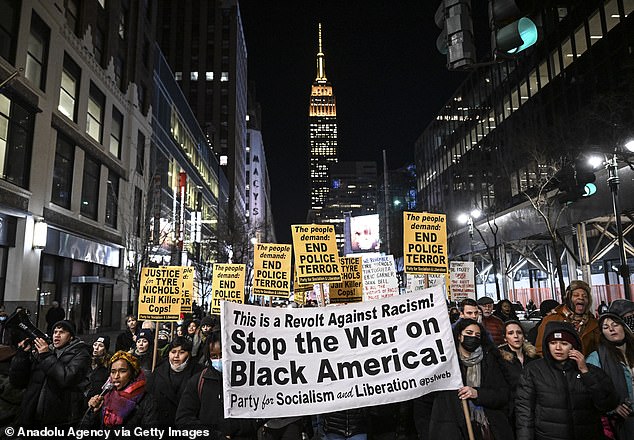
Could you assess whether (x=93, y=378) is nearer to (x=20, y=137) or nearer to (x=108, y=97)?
(x=20, y=137)

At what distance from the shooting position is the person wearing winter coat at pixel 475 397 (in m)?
4.69

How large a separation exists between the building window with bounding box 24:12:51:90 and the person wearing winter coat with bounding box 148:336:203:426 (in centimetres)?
1843

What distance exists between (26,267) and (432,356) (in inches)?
753

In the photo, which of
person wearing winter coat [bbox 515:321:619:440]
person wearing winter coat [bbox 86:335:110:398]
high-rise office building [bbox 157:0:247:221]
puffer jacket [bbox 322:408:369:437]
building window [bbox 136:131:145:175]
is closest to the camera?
person wearing winter coat [bbox 515:321:619:440]

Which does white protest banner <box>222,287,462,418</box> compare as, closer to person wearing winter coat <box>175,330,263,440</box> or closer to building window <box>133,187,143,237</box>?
person wearing winter coat <box>175,330,263,440</box>

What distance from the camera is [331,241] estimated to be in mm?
11953

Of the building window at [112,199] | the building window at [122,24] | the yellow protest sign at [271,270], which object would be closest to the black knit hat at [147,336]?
the yellow protest sign at [271,270]

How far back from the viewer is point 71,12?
23.9 metres

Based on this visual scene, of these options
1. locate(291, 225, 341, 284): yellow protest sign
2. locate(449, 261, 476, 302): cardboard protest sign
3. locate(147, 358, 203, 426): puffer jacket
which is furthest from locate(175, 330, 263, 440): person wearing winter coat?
locate(449, 261, 476, 302): cardboard protest sign

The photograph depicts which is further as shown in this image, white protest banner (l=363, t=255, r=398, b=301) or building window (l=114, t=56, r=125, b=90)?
building window (l=114, t=56, r=125, b=90)

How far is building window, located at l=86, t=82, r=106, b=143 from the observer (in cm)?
2605

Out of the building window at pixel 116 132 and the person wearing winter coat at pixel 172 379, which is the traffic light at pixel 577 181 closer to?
the person wearing winter coat at pixel 172 379

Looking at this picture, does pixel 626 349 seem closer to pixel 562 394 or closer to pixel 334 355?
pixel 562 394

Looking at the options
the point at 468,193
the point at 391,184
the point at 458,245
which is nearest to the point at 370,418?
the point at 458,245
